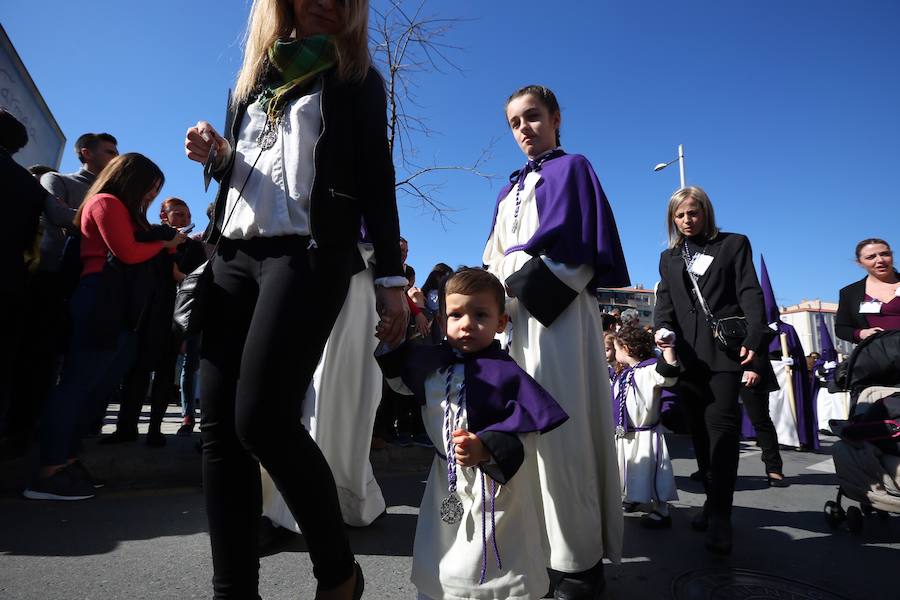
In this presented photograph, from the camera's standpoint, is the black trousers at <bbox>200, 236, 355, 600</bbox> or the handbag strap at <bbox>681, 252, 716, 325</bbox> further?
the handbag strap at <bbox>681, 252, 716, 325</bbox>

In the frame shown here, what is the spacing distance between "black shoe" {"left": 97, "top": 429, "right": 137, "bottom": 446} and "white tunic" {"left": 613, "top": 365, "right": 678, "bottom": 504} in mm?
3472

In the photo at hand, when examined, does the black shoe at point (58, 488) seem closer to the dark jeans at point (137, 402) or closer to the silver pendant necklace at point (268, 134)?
the dark jeans at point (137, 402)

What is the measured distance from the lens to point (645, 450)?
3129 mm

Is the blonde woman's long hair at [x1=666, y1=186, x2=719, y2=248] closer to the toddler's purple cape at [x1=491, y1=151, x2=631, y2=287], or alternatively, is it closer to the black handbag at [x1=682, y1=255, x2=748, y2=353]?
the black handbag at [x1=682, y1=255, x2=748, y2=353]

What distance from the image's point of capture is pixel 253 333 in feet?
4.32

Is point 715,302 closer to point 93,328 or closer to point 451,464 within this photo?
point 451,464

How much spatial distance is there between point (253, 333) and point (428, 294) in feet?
15.5

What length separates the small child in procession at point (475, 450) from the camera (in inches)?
59.3

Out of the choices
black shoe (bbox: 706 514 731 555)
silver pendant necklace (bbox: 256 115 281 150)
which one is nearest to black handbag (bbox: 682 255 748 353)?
black shoe (bbox: 706 514 731 555)

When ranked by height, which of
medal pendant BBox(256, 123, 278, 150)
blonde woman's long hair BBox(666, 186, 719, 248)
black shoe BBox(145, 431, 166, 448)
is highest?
blonde woman's long hair BBox(666, 186, 719, 248)

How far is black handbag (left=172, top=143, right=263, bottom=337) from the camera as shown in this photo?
1.38 m

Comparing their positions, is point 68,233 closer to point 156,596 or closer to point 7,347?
point 7,347

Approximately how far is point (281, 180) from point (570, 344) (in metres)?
1.19

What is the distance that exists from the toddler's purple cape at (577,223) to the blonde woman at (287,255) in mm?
707
